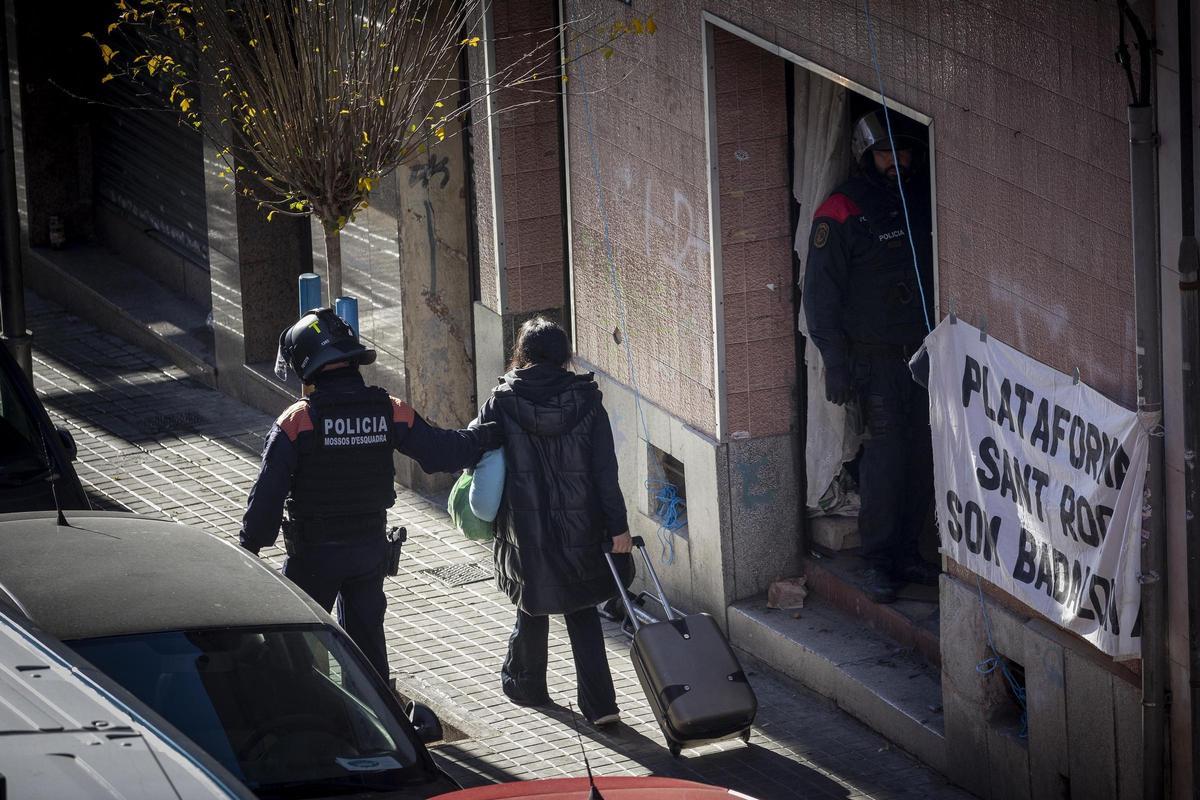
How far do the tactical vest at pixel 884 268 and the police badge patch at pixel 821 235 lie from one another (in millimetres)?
133

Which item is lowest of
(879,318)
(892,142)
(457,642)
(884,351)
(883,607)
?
(457,642)

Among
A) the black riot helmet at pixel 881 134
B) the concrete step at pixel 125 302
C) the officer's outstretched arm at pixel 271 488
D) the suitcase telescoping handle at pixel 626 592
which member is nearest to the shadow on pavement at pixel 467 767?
the suitcase telescoping handle at pixel 626 592

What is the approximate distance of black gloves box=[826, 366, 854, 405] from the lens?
8930 millimetres

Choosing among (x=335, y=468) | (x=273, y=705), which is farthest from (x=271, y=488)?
(x=273, y=705)

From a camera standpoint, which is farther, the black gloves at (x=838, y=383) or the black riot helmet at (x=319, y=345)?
the black gloves at (x=838, y=383)

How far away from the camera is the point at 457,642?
965 centimetres

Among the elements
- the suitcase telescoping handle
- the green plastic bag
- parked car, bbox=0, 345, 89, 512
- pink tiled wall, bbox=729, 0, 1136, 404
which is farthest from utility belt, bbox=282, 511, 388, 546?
pink tiled wall, bbox=729, 0, 1136, 404

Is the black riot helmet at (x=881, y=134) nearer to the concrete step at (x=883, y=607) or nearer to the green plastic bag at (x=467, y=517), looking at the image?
the concrete step at (x=883, y=607)

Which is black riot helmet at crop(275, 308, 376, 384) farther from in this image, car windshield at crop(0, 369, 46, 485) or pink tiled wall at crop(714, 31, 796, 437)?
pink tiled wall at crop(714, 31, 796, 437)

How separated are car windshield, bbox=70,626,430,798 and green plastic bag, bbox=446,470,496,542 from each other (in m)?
2.09

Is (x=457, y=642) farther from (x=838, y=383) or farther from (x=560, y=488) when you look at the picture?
(x=838, y=383)

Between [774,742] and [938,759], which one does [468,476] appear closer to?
[774,742]

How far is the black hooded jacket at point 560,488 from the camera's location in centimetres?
841

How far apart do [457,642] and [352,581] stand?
1526 mm
